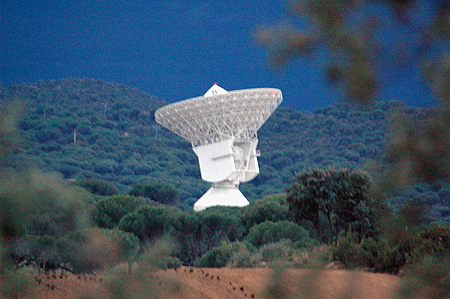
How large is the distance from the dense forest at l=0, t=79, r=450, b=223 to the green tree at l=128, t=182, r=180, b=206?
12.6 meters

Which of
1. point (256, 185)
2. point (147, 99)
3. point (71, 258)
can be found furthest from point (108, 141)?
point (71, 258)

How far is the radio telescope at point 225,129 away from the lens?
113 ft

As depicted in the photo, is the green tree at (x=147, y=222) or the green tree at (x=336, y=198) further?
the green tree at (x=147, y=222)

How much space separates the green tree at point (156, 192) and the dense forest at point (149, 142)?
41.2 feet

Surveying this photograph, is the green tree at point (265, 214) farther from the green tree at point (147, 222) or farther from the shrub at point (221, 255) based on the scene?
the shrub at point (221, 255)

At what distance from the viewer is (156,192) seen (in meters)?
55.8

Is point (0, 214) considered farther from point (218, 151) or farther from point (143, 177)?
point (143, 177)

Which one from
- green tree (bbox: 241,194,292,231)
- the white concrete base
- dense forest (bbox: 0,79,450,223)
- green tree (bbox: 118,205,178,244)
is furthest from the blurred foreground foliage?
dense forest (bbox: 0,79,450,223)

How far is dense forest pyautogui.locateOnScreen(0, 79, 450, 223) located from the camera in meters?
79.8

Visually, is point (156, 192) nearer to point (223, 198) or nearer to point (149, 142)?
point (223, 198)

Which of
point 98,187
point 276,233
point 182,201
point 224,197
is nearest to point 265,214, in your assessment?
point 276,233

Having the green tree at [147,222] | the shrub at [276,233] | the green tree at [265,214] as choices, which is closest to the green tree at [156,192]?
the green tree at [265,214]

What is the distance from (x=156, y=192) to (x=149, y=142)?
40.9 metres

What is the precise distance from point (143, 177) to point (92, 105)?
123 feet
